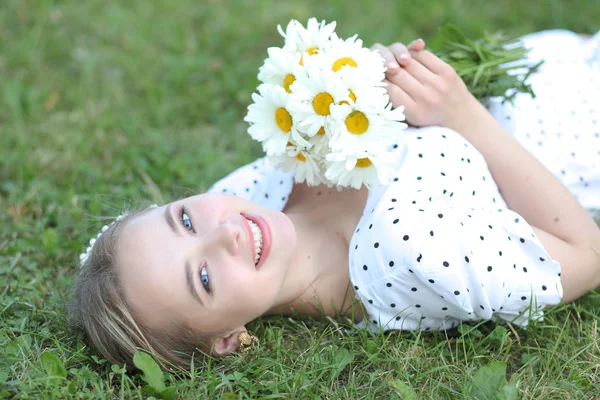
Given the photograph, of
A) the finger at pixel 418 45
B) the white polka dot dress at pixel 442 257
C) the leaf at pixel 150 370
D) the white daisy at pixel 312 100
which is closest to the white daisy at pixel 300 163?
the white daisy at pixel 312 100

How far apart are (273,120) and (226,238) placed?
1.40 feet

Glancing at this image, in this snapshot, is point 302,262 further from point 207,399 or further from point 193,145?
point 193,145

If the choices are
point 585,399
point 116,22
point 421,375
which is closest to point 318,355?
point 421,375

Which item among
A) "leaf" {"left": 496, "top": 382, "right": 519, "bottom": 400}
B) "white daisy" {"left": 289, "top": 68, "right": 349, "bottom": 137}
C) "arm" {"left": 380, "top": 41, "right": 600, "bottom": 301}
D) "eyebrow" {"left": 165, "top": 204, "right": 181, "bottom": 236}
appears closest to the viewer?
"leaf" {"left": 496, "top": 382, "right": 519, "bottom": 400}

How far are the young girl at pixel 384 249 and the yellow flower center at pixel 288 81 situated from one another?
413mm

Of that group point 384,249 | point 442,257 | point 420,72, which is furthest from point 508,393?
point 420,72

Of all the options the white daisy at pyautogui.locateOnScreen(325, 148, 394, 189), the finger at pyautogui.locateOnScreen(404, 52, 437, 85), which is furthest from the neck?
the finger at pyautogui.locateOnScreen(404, 52, 437, 85)

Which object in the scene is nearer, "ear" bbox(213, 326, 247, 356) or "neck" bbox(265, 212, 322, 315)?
"ear" bbox(213, 326, 247, 356)

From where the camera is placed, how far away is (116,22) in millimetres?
4734

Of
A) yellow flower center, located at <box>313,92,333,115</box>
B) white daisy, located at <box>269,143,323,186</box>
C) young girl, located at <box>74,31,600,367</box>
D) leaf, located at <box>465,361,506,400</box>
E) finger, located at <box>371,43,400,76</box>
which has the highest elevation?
finger, located at <box>371,43,400,76</box>

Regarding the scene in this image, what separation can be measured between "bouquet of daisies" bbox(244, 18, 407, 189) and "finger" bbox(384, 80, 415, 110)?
387 mm

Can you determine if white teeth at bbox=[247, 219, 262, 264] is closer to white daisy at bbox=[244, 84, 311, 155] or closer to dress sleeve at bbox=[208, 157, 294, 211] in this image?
white daisy at bbox=[244, 84, 311, 155]

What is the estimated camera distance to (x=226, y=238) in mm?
2168

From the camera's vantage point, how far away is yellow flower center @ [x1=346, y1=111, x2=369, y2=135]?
84.3 inches
